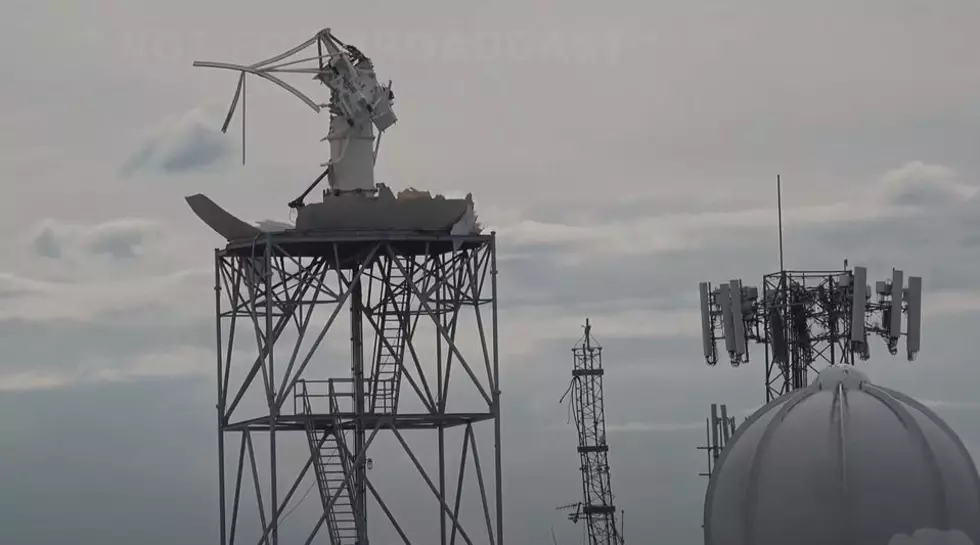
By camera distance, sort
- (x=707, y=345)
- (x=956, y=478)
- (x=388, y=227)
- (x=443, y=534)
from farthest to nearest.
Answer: (x=707, y=345)
(x=443, y=534)
(x=388, y=227)
(x=956, y=478)

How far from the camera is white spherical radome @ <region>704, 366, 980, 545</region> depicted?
44.0 metres

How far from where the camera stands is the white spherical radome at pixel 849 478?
44.0 metres

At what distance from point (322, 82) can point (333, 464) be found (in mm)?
13165

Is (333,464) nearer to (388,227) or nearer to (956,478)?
(388,227)

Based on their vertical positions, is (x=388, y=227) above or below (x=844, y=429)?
above

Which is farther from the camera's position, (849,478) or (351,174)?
(351,174)

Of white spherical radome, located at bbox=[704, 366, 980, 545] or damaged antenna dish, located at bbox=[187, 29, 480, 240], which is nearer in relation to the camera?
white spherical radome, located at bbox=[704, 366, 980, 545]

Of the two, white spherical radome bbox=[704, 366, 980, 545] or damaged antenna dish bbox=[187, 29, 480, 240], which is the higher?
damaged antenna dish bbox=[187, 29, 480, 240]

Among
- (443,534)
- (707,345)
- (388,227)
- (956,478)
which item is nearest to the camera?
(956,478)

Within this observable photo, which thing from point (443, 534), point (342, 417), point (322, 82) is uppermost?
point (322, 82)

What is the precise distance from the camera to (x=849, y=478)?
44.4 metres

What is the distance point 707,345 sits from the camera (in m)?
71.5

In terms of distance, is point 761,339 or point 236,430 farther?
point 761,339

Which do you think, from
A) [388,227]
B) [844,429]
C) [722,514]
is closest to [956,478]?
[844,429]
